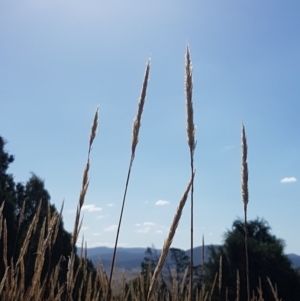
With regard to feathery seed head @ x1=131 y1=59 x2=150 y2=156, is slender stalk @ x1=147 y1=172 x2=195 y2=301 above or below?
below

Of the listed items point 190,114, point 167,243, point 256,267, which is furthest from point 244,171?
point 256,267

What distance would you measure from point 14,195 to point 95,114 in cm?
1110

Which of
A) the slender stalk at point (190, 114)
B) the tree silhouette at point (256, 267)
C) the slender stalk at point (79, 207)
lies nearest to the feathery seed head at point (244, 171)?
the slender stalk at point (190, 114)

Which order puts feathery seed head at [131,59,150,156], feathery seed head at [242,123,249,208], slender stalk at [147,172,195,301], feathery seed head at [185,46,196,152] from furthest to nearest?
feathery seed head at [242,123,249,208]
feathery seed head at [131,59,150,156]
feathery seed head at [185,46,196,152]
slender stalk at [147,172,195,301]

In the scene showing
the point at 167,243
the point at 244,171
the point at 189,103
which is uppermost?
the point at 189,103

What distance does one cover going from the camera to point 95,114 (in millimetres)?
1647

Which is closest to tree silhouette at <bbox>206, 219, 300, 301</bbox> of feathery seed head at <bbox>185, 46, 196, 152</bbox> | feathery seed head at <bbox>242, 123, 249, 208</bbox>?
feathery seed head at <bbox>242, 123, 249, 208</bbox>

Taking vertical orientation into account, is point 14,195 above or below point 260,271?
above

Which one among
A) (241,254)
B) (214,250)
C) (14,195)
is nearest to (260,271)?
(241,254)

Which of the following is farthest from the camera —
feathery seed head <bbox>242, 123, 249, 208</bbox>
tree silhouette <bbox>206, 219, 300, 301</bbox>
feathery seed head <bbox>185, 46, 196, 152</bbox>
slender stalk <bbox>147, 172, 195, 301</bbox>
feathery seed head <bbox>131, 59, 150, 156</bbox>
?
tree silhouette <bbox>206, 219, 300, 301</bbox>

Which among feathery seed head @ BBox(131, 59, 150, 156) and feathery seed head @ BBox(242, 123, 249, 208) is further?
feathery seed head @ BBox(242, 123, 249, 208)

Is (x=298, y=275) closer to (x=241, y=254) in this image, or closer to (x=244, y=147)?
(x=241, y=254)

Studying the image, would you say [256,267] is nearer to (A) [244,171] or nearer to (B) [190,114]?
(A) [244,171]

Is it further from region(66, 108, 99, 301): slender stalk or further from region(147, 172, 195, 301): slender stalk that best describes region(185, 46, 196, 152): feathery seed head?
region(66, 108, 99, 301): slender stalk
